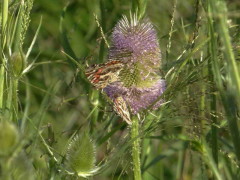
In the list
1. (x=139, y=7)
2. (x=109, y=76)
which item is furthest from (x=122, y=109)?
(x=139, y=7)

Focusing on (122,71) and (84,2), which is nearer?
(122,71)

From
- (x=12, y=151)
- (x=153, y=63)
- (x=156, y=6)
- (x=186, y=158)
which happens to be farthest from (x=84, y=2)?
(x=12, y=151)

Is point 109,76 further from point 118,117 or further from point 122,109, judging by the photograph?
point 118,117

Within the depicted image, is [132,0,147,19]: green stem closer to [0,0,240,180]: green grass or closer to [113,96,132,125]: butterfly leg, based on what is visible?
[0,0,240,180]: green grass

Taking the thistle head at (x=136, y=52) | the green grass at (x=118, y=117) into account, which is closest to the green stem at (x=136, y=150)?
the green grass at (x=118, y=117)

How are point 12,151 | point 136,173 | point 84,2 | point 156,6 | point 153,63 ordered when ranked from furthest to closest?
1. point 84,2
2. point 156,6
3. point 153,63
4. point 136,173
5. point 12,151

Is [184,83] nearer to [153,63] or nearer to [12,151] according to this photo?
[153,63]

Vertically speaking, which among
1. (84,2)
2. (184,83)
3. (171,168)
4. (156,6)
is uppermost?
(84,2)
